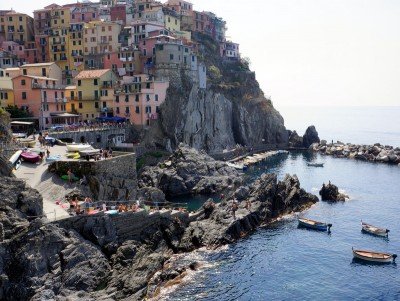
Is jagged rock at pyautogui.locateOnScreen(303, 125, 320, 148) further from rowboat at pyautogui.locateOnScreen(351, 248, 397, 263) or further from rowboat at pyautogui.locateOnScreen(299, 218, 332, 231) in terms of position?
rowboat at pyautogui.locateOnScreen(351, 248, 397, 263)

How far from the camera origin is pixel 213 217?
201ft

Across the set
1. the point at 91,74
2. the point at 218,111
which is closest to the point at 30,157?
the point at 91,74

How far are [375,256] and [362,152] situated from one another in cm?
9508

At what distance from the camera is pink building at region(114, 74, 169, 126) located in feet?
312

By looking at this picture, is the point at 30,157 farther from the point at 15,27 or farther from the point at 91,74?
the point at 15,27

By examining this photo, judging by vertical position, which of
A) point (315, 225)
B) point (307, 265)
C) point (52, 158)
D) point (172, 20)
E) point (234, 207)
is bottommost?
point (307, 265)

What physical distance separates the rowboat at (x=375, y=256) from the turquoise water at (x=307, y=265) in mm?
786

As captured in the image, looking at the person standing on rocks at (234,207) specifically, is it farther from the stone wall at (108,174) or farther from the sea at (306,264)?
the stone wall at (108,174)

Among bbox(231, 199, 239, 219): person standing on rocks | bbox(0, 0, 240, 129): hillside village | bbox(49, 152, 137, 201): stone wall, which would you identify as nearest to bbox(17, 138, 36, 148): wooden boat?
bbox(49, 152, 137, 201): stone wall

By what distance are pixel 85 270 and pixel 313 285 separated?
2293cm

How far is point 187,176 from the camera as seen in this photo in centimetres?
8838

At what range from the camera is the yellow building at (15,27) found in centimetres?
12162

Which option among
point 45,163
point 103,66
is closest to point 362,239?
point 45,163

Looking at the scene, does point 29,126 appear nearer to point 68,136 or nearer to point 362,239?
point 68,136
